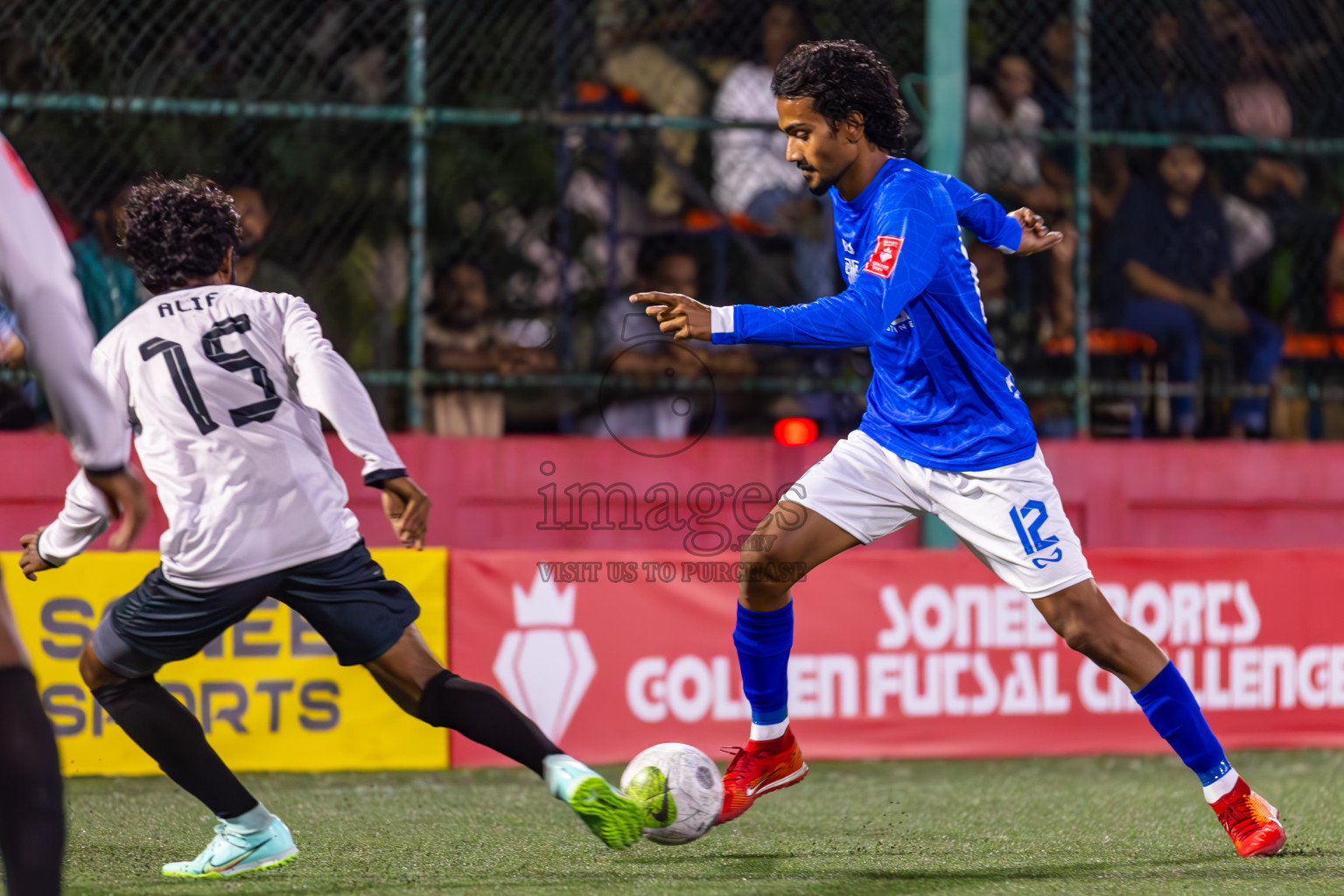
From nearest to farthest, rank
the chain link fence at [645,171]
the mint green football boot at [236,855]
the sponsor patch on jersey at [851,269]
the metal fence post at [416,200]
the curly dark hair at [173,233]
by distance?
the curly dark hair at [173,233] → the mint green football boot at [236,855] → the sponsor patch on jersey at [851,269] → the chain link fence at [645,171] → the metal fence post at [416,200]

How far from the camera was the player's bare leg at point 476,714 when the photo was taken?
3607 millimetres

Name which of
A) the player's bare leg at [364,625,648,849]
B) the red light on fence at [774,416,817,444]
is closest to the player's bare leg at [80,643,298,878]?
the player's bare leg at [364,625,648,849]

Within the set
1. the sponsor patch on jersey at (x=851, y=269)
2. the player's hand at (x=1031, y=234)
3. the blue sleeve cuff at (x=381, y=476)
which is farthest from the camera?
the player's hand at (x=1031, y=234)

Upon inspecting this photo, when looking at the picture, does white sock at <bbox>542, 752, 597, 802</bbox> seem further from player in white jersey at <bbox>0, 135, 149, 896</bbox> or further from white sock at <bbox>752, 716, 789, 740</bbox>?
player in white jersey at <bbox>0, 135, 149, 896</bbox>

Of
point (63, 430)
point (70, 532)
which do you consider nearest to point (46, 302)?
point (63, 430)

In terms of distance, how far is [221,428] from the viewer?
365 cm

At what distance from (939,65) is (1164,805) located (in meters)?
3.61

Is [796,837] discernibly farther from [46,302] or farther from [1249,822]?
[46,302]

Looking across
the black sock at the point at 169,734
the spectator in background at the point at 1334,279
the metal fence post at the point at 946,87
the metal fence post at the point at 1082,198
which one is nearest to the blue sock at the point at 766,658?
the black sock at the point at 169,734

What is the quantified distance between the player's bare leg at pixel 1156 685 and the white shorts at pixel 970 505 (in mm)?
64

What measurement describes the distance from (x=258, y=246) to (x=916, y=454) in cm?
377

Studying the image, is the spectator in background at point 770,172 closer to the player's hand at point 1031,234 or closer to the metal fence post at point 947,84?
the metal fence post at point 947,84

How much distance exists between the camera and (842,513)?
14.2 ft

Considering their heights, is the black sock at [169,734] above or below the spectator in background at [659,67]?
below
